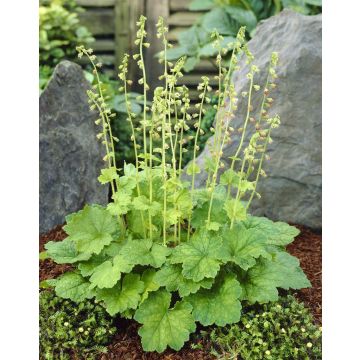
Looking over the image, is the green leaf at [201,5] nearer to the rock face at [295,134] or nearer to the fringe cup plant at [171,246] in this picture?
the rock face at [295,134]

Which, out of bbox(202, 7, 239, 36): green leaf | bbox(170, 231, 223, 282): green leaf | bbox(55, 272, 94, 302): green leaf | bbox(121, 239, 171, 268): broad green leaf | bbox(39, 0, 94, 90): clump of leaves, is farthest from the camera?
bbox(202, 7, 239, 36): green leaf

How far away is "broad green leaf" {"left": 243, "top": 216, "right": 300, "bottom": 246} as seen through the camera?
10.4ft

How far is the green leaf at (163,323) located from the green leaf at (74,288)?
0.29 m

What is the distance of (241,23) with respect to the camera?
19.6ft

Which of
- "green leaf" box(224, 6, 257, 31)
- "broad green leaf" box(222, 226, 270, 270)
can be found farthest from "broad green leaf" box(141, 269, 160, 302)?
"green leaf" box(224, 6, 257, 31)

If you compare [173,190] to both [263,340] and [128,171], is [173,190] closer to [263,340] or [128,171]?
[128,171]

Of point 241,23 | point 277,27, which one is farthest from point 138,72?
point 277,27

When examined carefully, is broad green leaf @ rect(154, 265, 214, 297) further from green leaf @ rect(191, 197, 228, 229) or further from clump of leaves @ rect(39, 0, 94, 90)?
clump of leaves @ rect(39, 0, 94, 90)

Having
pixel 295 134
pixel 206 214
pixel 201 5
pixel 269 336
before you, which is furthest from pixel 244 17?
pixel 269 336

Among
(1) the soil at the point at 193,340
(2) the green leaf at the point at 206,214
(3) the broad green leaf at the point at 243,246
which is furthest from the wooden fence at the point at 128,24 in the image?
(3) the broad green leaf at the point at 243,246

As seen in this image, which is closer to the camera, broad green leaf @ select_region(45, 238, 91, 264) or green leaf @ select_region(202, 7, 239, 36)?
broad green leaf @ select_region(45, 238, 91, 264)

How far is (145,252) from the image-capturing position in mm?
2980

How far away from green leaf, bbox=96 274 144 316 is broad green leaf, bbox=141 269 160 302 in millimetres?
23

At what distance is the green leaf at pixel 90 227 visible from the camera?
309 cm
